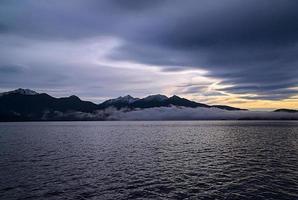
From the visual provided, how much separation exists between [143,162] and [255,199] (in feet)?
96.7

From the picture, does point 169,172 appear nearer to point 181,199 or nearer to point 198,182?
point 198,182

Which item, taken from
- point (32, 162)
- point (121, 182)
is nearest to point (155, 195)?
point (121, 182)

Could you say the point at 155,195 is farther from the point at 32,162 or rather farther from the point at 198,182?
the point at 32,162

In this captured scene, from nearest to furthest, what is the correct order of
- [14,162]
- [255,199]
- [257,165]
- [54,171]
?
1. [255,199]
2. [54,171]
3. [257,165]
4. [14,162]

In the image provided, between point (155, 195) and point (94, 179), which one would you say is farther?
point (94, 179)

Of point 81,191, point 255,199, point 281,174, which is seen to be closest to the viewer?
point 255,199

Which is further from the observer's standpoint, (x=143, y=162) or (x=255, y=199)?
(x=143, y=162)

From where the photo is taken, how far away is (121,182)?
39.8 m

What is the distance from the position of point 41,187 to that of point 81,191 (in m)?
6.34

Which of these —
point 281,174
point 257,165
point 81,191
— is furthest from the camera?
point 257,165

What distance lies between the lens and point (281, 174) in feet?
144

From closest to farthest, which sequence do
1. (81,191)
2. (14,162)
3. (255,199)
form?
1. (255,199)
2. (81,191)
3. (14,162)

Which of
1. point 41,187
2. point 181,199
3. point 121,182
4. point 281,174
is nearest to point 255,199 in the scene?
point 181,199

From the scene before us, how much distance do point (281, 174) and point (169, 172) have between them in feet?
60.7
